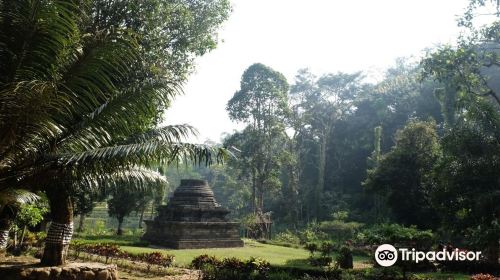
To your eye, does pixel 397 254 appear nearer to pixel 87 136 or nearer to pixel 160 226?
pixel 87 136

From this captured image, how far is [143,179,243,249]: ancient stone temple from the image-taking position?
22312mm

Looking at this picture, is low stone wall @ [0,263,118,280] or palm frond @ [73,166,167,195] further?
palm frond @ [73,166,167,195]

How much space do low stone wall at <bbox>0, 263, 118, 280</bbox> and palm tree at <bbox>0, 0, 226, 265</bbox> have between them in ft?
5.83

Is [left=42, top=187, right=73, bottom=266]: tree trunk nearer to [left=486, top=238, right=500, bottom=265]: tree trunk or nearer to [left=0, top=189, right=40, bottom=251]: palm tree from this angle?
[left=0, top=189, right=40, bottom=251]: palm tree

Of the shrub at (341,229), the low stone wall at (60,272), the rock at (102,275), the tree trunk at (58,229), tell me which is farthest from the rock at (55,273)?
the shrub at (341,229)

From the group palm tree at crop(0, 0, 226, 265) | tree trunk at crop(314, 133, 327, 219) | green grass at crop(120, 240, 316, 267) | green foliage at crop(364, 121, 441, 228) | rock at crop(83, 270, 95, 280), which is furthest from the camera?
tree trunk at crop(314, 133, 327, 219)

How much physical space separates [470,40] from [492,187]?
23.5 feet

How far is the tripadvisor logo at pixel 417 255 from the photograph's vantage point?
1259cm

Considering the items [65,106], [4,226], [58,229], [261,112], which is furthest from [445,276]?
[261,112]

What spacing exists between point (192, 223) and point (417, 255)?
40.3 ft

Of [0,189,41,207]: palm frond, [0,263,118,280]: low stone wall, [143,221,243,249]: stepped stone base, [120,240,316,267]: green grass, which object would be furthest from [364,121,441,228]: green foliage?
[0,189,41,207]: palm frond

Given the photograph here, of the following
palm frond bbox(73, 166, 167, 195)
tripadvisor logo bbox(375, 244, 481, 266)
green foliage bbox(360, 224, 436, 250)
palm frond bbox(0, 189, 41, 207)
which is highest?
palm frond bbox(73, 166, 167, 195)

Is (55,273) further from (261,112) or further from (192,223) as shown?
(261,112)

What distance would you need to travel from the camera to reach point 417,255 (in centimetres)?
1406
